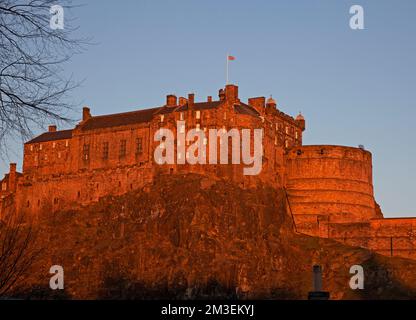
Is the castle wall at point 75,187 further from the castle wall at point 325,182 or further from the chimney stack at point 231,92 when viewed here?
the castle wall at point 325,182

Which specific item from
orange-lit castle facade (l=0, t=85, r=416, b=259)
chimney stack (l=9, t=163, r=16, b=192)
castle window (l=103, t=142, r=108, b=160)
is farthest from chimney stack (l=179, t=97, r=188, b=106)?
chimney stack (l=9, t=163, r=16, b=192)

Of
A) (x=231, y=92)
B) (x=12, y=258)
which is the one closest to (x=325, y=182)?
(x=231, y=92)

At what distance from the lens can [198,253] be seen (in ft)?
311

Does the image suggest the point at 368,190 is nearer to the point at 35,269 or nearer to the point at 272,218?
the point at 272,218

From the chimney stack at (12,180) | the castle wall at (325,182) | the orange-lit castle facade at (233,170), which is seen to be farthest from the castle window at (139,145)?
the chimney stack at (12,180)

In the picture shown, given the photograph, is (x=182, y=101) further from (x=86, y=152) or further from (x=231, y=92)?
(x=86, y=152)

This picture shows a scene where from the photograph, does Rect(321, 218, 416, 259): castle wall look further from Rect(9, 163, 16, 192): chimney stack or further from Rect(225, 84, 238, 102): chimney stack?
Rect(9, 163, 16, 192): chimney stack

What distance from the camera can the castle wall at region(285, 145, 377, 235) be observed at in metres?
106

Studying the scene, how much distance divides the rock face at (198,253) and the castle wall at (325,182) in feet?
12.3

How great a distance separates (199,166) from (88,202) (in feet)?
58.9
